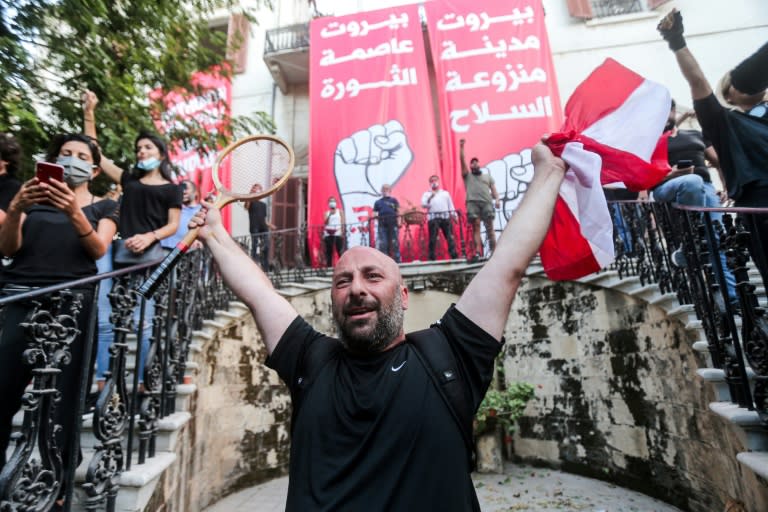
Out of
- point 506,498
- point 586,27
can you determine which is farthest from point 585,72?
point 506,498

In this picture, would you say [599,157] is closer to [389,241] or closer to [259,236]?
[389,241]

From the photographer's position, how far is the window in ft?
39.2

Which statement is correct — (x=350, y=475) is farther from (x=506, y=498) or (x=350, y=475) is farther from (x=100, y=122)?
(x=100, y=122)

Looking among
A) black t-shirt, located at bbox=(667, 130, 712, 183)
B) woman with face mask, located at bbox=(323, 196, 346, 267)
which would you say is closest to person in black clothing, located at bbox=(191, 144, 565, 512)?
black t-shirt, located at bbox=(667, 130, 712, 183)

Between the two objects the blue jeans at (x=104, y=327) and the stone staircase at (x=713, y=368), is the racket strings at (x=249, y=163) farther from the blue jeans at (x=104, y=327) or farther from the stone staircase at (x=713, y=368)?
the stone staircase at (x=713, y=368)


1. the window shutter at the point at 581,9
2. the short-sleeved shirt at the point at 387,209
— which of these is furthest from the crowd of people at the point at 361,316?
the window shutter at the point at 581,9

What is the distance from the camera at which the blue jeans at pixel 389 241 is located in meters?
8.86

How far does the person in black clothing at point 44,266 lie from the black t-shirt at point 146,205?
0.83 metres

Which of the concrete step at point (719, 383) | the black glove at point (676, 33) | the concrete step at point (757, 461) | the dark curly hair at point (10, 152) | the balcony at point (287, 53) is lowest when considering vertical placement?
the concrete step at point (757, 461)

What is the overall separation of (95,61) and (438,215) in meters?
6.31

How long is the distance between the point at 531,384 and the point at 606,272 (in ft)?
6.19

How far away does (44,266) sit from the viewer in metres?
2.42

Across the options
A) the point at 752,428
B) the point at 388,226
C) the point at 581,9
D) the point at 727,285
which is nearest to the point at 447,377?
the point at 752,428

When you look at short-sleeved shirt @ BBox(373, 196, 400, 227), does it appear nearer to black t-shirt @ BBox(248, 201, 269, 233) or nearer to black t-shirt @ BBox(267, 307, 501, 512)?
black t-shirt @ BBox(248, 201, 269, 233)
